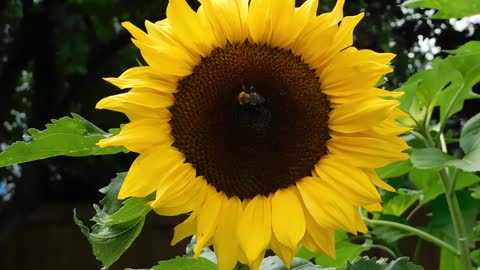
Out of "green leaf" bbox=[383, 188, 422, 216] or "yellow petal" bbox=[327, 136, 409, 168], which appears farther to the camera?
"green leaf" bbox=[383, 188, 422, 216]

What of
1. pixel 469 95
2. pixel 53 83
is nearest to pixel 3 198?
pixel 53 83

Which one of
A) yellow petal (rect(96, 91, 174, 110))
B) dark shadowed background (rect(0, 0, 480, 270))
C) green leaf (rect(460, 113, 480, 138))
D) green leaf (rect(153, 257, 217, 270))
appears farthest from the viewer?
dark shadowed background (rect(0, 0, 480, 270))

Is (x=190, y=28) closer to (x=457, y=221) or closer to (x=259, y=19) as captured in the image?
(x=259, y=19)

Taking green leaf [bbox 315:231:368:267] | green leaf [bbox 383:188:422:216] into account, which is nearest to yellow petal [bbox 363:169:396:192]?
green leaf [bbox 315:231:368:267]

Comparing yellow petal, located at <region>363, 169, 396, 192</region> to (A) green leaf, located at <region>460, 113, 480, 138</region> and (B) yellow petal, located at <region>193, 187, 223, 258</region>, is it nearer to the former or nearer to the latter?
(B) yellow petal, located at <region>193, 187, 223, 258</region>

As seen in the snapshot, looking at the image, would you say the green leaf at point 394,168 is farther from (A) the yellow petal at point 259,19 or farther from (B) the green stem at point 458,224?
(A) the yellow petal at point 259,19

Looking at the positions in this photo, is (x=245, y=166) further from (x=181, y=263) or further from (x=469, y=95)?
(x=469, y=95)

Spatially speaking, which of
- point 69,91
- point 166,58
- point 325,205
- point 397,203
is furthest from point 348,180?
point 69,91
